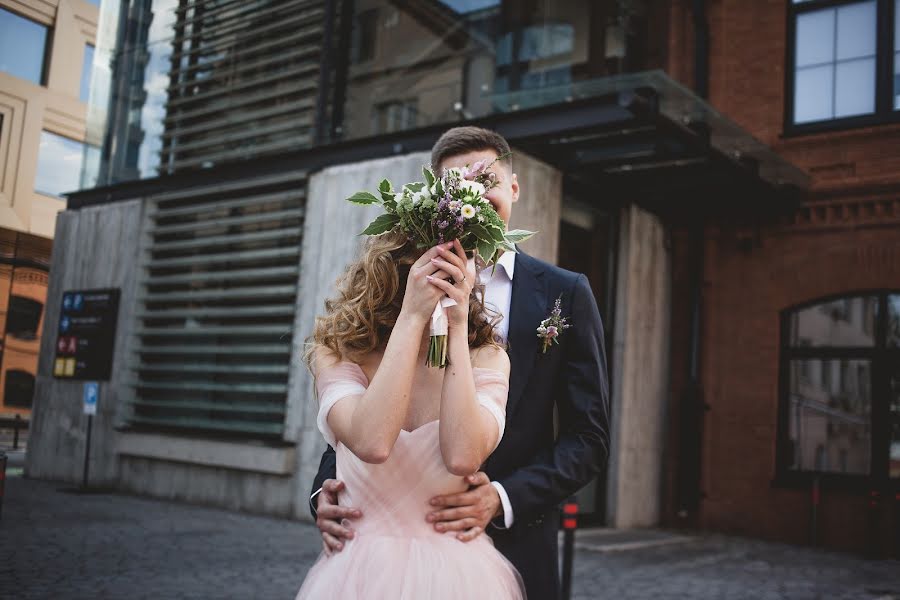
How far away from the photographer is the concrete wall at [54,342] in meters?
11.9

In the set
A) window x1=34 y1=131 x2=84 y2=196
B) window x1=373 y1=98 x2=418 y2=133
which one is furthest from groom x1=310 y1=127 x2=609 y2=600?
window x1=373 y1=98 x2=418 y2=133

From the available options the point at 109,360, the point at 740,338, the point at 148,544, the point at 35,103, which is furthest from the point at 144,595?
the point at 740,338

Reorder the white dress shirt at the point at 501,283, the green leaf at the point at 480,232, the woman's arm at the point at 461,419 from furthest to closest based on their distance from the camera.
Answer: the white dress shirt at the point at 501,283 < the green leaf at the point at 480,232 < the woman's arm at the point at 461,419

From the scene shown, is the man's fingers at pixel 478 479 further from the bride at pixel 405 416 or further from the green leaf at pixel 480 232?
the green leaf at pixel 480 232

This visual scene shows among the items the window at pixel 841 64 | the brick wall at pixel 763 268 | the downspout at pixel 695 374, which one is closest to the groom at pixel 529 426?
the brick wall at pixel 763 268

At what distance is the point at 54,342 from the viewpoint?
12742 mm

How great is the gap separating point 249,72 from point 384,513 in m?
10.4

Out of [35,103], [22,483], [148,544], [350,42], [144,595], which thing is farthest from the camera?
[22,483]

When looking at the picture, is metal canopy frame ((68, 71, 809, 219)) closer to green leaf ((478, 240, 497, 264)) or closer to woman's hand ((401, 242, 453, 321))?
green leaf ((478, 240, 497, 264))

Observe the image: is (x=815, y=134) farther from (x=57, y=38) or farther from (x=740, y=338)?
(x=57, y=38)

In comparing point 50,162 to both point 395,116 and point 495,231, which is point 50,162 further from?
point 395,116

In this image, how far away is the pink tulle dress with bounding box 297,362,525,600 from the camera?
6.48ft

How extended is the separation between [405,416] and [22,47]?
3440 millimetres

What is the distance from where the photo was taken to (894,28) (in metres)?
11.0
